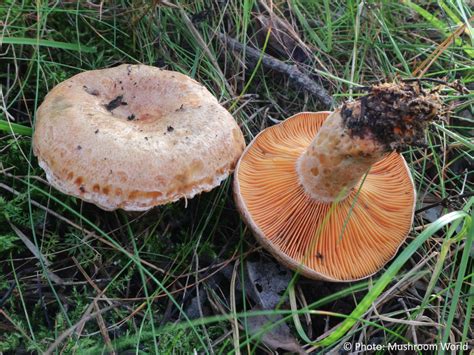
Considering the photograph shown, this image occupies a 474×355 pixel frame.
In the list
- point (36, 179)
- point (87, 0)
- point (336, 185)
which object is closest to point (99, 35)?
point (87, 0)

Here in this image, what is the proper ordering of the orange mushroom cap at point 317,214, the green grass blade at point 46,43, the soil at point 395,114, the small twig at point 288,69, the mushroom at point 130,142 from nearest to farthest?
1. the soil at point 395,114
2. the mushroom at point 130,142
3. the orange mushroom cap at point 317,214
4. the green grass blade at point 46,43
5. the small twig at point 288,69

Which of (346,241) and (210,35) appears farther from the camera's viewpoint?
(210,35)

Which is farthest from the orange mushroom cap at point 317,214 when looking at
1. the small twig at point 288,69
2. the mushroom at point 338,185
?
the small twig at point 288,69

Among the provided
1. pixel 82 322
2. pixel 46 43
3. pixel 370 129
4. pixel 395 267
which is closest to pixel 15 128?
pixel 46 43

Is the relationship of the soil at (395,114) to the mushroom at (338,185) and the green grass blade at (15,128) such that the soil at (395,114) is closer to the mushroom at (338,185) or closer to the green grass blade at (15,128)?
the mushroom at (338,185)

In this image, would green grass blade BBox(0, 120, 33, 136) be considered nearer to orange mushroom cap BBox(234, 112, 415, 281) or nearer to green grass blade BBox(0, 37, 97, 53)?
green grass blade BBox(0, 37, 97, 53)

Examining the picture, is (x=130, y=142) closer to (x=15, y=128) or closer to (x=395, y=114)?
(x=15, y=128)

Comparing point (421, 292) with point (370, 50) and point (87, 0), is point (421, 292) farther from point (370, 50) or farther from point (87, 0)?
point (87, 0)
